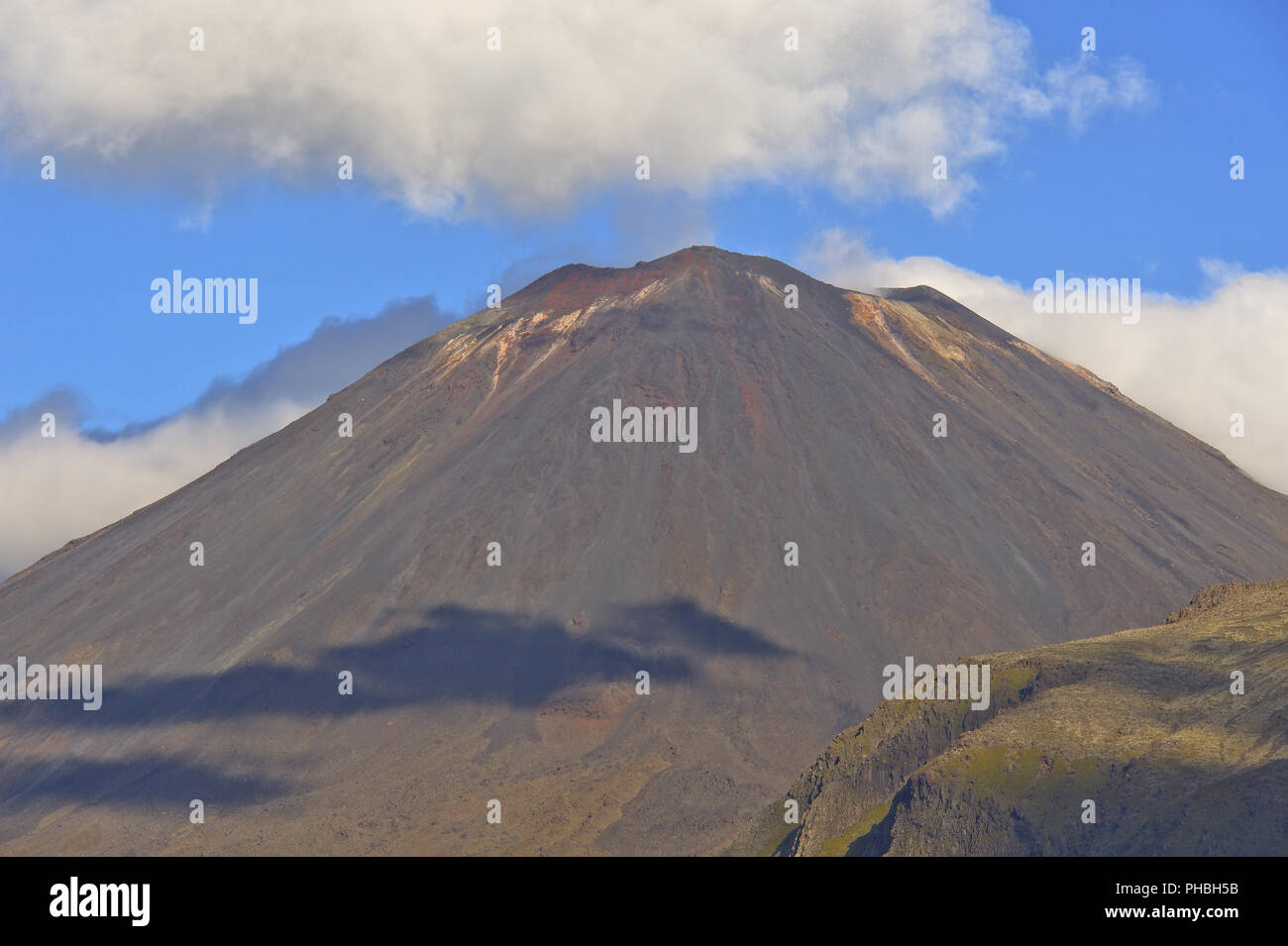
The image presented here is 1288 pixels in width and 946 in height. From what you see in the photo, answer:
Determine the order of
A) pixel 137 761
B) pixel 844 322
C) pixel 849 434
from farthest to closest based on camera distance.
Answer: pixel 844 322, pixel 849 434, pixel 137 761

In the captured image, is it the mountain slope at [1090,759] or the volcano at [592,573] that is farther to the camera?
the volcano at [592,573]

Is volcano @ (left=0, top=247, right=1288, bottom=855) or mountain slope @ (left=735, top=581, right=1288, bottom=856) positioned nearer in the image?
mountain slope @ (left=735, top=581, right=1288, bottom=856)

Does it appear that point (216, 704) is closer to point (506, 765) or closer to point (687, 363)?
point (506, 765)

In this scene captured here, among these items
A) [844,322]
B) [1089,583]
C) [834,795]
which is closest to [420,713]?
[834,795]

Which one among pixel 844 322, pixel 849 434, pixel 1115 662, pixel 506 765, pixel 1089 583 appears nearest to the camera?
pixel 1115 662

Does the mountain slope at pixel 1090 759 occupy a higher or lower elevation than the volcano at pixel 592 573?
lower
